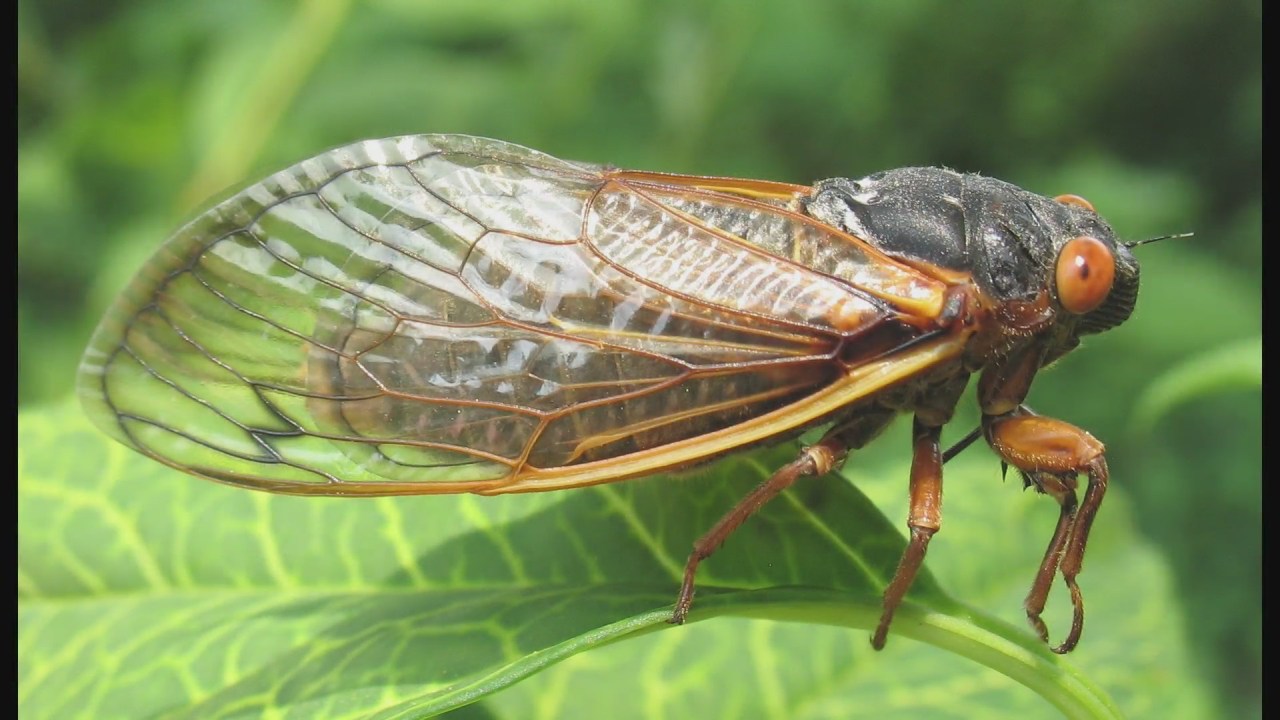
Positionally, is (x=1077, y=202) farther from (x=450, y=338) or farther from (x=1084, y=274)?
(x=450, y=338)

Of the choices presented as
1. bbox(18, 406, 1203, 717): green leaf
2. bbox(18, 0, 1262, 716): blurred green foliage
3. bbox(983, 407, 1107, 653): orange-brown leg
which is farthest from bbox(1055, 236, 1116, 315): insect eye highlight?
bbox(18, 0, 1262, 716): blurred green foliage

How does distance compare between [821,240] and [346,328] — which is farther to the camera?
[821,240]

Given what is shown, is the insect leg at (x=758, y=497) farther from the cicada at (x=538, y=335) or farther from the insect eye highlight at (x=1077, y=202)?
the insect eye highlight at (x=1077, y=202)

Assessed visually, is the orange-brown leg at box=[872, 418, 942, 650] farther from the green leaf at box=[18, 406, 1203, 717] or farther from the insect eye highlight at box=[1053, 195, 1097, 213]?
the insect eye highlight at box=[1053, 195, 1097, 213]

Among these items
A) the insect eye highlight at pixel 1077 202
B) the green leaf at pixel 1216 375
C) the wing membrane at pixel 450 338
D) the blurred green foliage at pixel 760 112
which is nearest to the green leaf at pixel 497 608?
the wing membrane at pixel 450 338
